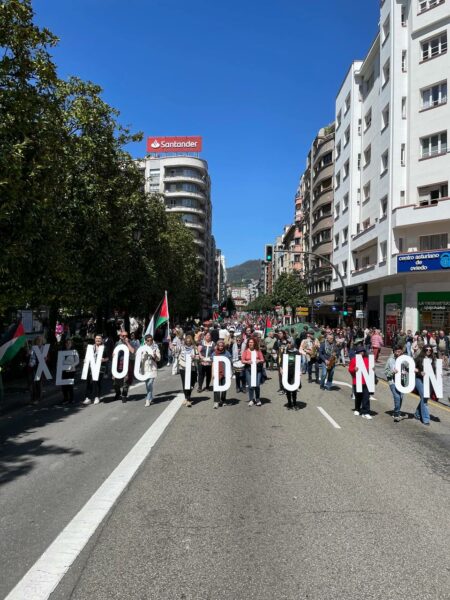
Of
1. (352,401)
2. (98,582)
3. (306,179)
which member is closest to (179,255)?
(352,401)

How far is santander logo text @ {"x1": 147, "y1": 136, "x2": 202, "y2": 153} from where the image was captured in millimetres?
92562

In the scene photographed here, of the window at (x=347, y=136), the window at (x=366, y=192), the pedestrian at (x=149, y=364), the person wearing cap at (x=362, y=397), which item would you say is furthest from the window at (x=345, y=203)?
the pedestrian at (x=149, y=364)

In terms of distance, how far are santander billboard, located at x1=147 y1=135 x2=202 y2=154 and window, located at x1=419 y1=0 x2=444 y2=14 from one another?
2585 inches

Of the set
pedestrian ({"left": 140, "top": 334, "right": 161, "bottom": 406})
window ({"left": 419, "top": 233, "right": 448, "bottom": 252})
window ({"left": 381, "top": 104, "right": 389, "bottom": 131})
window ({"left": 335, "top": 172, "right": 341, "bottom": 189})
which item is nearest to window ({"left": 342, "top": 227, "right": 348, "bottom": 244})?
window ({"left": 335, "top": 172, "right": 341, "bottom": 189})

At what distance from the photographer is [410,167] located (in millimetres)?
30438

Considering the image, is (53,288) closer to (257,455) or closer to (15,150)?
(15,150)

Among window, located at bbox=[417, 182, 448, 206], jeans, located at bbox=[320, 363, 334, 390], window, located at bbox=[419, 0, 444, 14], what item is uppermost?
window, located at bbox=[419, 0, 444, 14]

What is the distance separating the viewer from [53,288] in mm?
14039

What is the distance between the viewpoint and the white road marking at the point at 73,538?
3.62m

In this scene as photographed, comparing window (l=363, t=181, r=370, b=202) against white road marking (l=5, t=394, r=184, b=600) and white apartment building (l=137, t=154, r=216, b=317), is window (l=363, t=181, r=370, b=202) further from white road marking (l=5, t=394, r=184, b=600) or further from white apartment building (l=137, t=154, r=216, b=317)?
white apartment building (l=137, t=154, r=216, b=317)

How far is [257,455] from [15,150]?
25.1 ft

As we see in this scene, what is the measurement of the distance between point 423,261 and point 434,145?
760 centimetres

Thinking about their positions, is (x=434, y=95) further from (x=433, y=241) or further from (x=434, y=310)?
(x=434, y=310)

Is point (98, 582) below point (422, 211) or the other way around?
below
